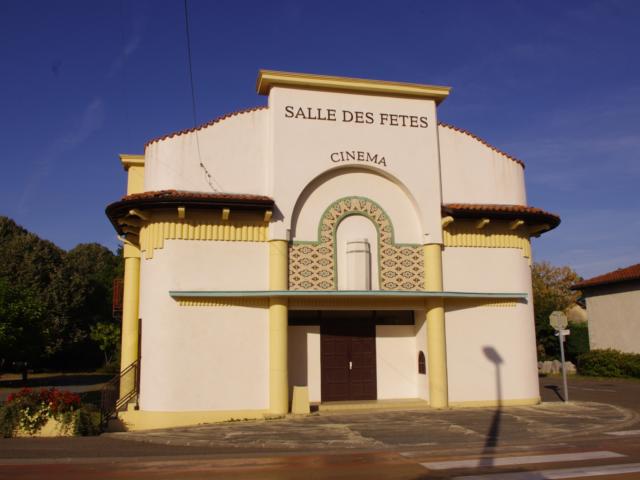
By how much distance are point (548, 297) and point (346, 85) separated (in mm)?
37665

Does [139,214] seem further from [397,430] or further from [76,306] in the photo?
[76,306]

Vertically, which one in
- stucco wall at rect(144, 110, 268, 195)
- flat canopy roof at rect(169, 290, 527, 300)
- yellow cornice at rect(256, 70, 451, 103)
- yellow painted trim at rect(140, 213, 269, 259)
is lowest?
flat canopy roof at rect(169, 290, 527, 300)

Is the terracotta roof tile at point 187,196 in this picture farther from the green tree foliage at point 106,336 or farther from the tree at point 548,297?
the green tree foliage at point 106,336

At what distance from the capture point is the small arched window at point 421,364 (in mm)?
16703

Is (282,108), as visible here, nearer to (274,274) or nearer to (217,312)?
(274,274)

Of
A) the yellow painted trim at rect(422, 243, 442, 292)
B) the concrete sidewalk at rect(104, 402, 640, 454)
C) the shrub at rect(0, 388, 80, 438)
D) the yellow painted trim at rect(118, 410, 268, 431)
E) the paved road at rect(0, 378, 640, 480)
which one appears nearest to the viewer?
the paved road at rect(0, 378, 640, 480)

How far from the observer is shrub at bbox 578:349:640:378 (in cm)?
2920

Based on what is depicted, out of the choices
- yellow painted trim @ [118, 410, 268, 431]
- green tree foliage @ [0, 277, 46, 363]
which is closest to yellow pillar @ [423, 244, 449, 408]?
yellow painted trim @ [118, 410, 268, 431]

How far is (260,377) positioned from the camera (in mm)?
15094

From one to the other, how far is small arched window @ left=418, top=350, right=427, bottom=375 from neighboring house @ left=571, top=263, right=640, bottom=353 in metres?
18.3

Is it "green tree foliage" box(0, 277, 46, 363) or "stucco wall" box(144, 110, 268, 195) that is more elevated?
"stucco wall" box(144, 110, 268, 195)

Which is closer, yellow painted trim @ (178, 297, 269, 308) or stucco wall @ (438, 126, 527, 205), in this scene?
yellow painted trim @ (178, 297, 269, 308)

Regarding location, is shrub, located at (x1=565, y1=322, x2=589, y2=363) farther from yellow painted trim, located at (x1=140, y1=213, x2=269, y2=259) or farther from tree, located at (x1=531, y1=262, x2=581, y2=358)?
yellow painted trim, located at (x1=140, y1=213, x2=269, y2=259)

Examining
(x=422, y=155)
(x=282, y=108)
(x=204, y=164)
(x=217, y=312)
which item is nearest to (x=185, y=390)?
(x=217, y=312)
